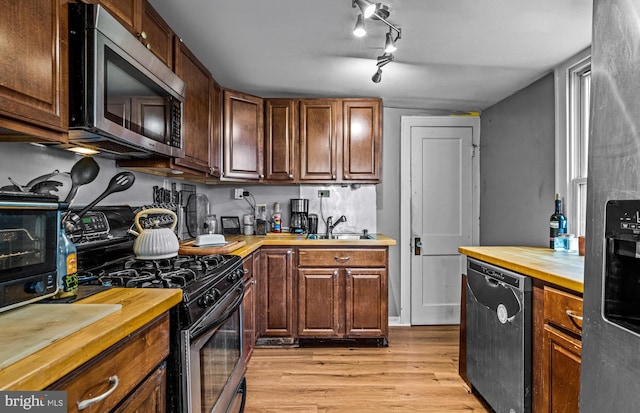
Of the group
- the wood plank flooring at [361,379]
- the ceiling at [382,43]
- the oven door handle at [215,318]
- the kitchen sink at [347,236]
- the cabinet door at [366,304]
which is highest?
the ceiling at [382,43]

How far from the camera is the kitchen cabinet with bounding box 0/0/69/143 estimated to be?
92 centimetres

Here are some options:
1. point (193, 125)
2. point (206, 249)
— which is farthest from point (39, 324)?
point (193, 125)

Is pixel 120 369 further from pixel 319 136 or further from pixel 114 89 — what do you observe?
pixel 319 136

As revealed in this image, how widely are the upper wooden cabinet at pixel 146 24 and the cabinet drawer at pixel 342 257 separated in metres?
1.72

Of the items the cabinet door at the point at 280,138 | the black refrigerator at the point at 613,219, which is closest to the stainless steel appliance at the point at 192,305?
the black refrigerator at the point at 613,219

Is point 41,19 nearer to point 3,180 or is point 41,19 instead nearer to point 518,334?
point 3,180

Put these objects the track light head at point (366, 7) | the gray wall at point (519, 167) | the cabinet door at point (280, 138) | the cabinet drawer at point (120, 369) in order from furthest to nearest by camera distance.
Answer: the cabinet door at point (280, 138) → the gray wall at point (519, 167) → the track light head at point (366, 7) → the cabinet drawer at point (120, 369)

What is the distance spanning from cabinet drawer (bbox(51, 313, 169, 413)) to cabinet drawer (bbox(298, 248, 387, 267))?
1.75m

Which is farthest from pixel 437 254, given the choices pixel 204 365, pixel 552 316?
pixel 204 365

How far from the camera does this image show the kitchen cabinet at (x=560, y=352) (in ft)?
4.32

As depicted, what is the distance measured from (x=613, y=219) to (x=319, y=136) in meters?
2.48

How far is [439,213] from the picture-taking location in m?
3.44

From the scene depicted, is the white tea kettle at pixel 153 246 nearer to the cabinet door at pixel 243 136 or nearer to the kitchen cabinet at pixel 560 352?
the cabinet door at pixel 243 136

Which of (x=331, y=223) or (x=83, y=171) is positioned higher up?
(x=83, y=171)
